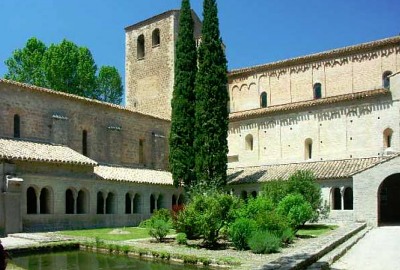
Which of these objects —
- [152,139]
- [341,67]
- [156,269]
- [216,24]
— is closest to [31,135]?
[152,139]

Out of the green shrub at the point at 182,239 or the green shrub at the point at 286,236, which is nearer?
the green shrub at the point at 286,236

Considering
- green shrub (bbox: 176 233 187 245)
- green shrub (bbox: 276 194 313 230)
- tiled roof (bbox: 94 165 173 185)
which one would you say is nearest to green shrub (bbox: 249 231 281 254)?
green shrub (bbox: 176 233 187 245)

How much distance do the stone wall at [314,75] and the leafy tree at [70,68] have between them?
62.0 feet

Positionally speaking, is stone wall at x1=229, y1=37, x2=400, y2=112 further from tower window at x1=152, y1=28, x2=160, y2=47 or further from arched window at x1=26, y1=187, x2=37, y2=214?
arched window at x1=26, y1=187, x2=37, y2=214

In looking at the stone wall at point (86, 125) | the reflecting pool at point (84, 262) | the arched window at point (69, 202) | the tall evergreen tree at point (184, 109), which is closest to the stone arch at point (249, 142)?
the stone wall at point (86, 125)

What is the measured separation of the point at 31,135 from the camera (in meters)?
27.7

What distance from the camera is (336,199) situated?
1141 inches

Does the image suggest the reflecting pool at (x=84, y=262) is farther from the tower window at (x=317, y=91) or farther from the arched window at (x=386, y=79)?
the tower window at (x=317, y=91)

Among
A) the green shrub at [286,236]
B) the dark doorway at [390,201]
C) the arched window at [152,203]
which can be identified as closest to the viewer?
the green shrub at [286,236]

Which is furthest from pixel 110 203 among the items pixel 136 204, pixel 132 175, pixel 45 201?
pixel 45 201

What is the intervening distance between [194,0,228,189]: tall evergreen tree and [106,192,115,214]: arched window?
5.16m

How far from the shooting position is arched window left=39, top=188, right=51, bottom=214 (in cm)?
2470

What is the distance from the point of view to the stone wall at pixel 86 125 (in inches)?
1069

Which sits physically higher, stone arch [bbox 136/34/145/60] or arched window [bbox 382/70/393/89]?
Result: stone arch [bbox 136/34/145/60]
